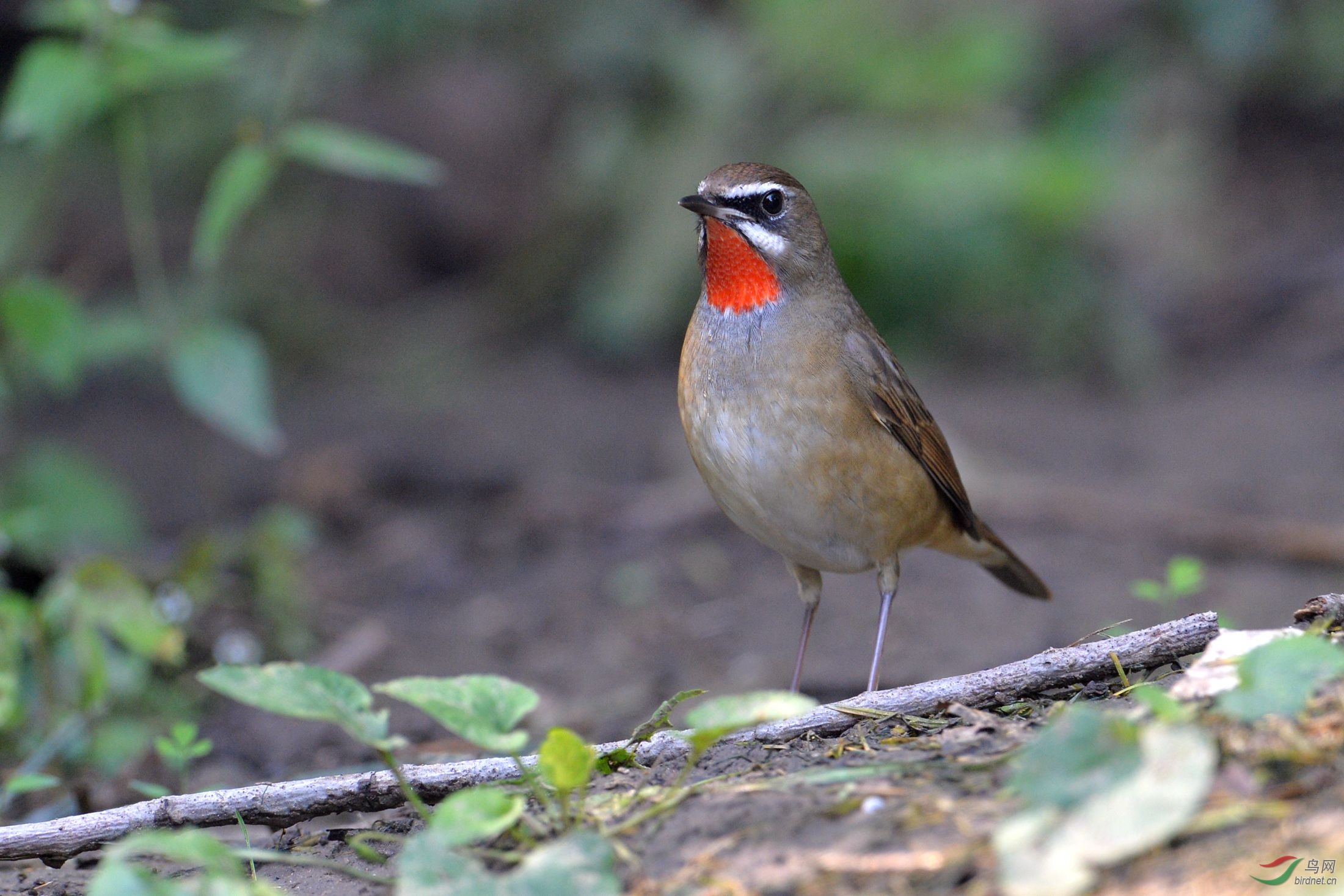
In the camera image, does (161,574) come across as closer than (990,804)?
No

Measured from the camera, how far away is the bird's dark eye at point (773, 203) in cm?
427

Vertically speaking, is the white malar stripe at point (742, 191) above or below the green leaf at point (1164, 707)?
above

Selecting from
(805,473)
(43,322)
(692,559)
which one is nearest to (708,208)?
(805,473)

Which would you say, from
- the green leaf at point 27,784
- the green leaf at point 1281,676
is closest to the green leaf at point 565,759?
the green leaf at point 1281,676

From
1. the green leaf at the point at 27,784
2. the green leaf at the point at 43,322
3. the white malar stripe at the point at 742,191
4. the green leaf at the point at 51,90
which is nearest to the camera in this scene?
the green leaf at the point at 27,784

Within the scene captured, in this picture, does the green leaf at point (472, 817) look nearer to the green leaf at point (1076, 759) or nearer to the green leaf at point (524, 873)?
the green leaf at point (524, 873)

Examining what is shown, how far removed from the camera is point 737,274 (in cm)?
429

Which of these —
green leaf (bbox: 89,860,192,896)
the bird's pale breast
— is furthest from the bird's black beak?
green leaf (bbox: 89,860,192,896)

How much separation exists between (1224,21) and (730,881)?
11165 millimetres

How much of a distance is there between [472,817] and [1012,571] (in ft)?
11.6

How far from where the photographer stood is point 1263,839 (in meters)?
2.07

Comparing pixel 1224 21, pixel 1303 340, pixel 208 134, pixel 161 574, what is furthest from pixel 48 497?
pixel 1224 21

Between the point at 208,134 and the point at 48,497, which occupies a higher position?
the point at 208,134

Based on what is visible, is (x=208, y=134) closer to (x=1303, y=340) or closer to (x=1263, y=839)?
(x=1303, y=340)
